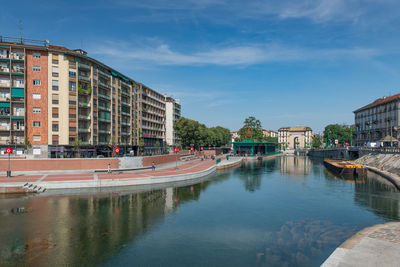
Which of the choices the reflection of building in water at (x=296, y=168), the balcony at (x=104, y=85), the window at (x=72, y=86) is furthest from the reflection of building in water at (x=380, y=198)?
the balcony at (x=104, y=85)

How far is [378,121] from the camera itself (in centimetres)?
11619

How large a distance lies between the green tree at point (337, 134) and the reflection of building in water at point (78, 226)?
6529 inches

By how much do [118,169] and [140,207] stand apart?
2236 centimetres

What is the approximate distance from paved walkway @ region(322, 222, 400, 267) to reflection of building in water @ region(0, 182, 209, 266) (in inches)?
612

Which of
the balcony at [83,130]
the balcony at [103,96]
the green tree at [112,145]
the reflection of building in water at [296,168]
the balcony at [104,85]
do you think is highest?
the balcony at [104,85]

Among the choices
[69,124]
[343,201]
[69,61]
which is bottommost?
[343,201]

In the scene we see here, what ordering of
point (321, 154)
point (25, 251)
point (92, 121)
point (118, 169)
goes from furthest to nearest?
point (321, 154)
point (92, 121)
point (118, 169)
point (25, 251)

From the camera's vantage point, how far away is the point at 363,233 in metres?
21.0

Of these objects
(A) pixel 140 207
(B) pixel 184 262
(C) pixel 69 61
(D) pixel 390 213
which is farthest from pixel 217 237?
(C) pixel 69 61

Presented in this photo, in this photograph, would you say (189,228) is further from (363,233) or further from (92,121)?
(92,121)

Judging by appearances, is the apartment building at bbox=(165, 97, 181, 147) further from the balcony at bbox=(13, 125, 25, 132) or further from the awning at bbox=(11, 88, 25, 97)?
the awning at bbox=(11, 88, 25, 97)

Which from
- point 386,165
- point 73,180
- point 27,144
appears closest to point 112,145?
point 27,144

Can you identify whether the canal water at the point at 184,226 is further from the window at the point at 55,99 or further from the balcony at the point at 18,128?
the window at the point at 55,99

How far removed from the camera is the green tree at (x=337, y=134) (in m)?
178
